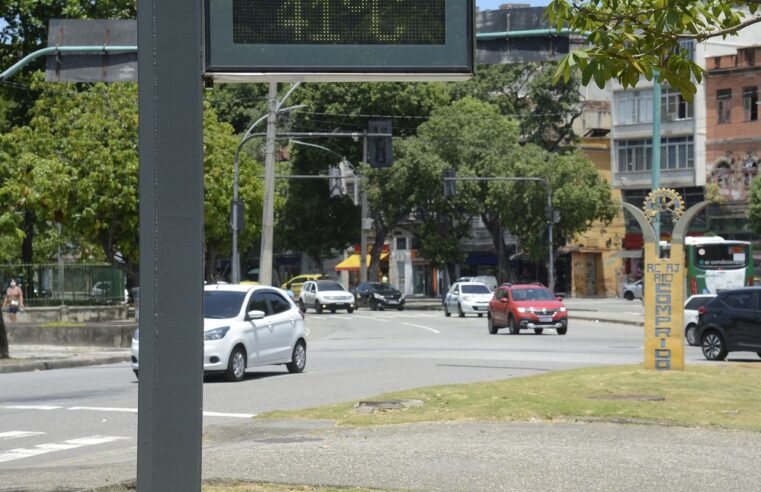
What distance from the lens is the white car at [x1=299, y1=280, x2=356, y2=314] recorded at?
67188mm

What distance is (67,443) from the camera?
14.1m

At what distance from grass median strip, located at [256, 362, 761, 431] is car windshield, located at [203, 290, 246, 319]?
5.82 meters

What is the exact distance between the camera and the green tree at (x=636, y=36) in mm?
7977

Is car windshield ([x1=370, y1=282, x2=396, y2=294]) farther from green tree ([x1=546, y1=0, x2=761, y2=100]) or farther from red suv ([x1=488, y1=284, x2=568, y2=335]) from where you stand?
green tree ([x1=546, y1=0, x2=761, y2=100])

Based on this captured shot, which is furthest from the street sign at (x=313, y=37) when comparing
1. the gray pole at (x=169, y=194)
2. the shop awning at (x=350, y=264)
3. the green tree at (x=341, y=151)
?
the shop awning at (x=350, y=264)

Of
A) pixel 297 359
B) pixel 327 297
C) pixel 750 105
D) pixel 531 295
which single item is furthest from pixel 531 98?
pixel 297 359

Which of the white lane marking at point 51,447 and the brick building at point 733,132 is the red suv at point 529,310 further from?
the brick building at point 733,132

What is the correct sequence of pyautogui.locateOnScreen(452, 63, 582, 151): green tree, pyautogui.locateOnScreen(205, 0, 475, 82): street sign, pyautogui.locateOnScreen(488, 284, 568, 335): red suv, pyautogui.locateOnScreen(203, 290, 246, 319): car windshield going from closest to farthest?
pyautogui.locateOnScreen(205, 0, 475, 82): street sign < pyautogui.locateOnScreen(203, 290, 246, 319): car windshield < pyautogui.locateOnScreen(488, 284, 568, 335): red suv < pyautogui.locateOnScreen(452, 63, 582, 151): green tree

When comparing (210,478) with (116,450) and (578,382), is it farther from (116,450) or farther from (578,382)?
(578,382)

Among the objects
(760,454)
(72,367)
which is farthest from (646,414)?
(72,367)

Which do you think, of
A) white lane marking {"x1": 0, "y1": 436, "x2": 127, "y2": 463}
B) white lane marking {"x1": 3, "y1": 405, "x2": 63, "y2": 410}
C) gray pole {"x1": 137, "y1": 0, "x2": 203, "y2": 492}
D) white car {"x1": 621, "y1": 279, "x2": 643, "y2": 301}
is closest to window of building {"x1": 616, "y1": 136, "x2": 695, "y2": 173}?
white car {"x1": 621, "y1": 279, "x2": 643, "y2": 301}

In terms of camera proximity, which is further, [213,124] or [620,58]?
[213,124]

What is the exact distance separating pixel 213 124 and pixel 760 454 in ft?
137

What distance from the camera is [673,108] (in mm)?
77500
